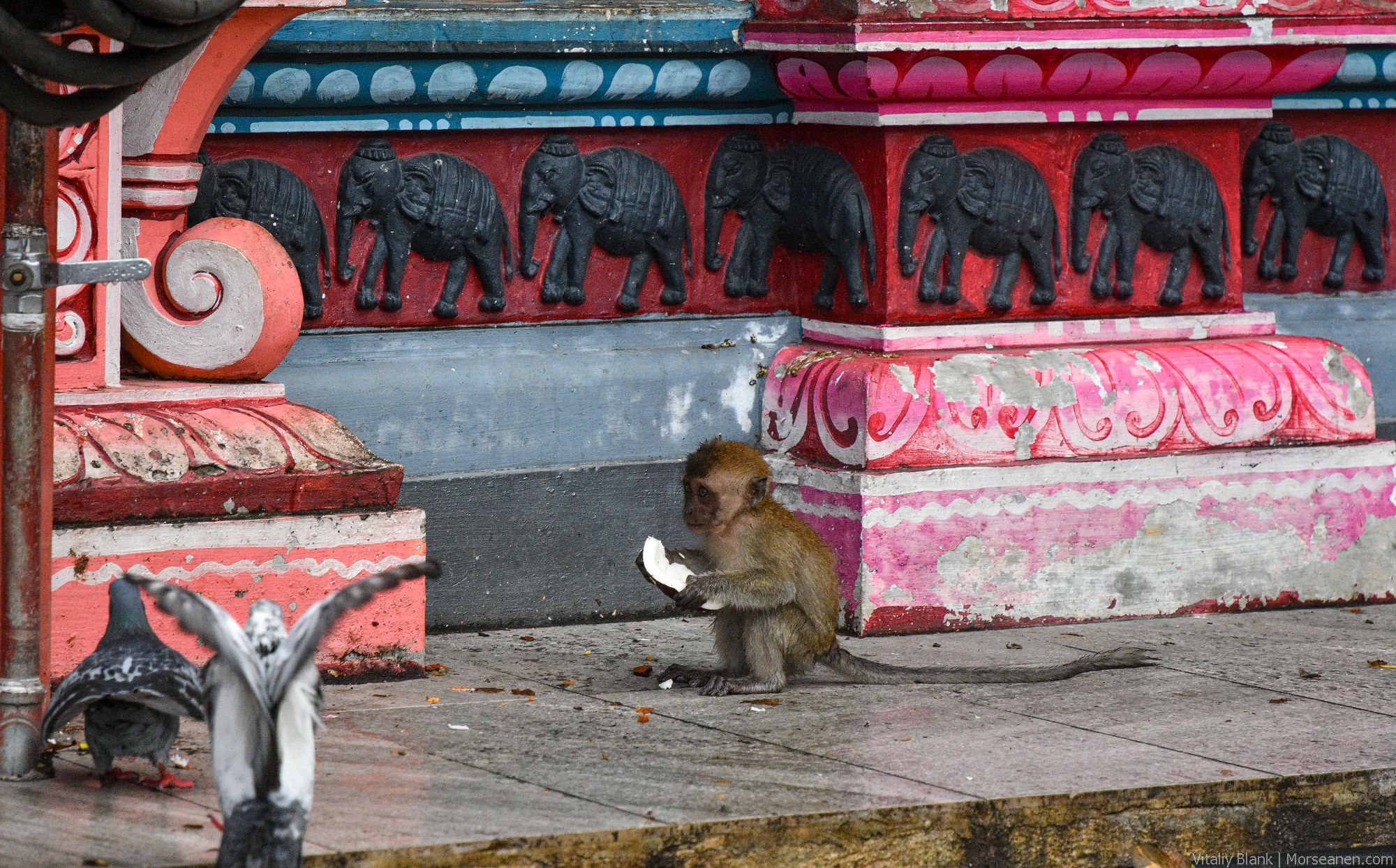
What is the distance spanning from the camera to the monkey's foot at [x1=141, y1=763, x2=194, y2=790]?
13.7 feet

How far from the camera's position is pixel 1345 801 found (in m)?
4.42

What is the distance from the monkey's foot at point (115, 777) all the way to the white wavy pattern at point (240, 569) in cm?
77

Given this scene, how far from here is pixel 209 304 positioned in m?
5.24

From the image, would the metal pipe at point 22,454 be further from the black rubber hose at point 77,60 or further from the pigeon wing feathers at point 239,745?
the pigeon wing feathers at point 239,745

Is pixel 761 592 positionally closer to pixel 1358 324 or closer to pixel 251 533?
pixel 251 533

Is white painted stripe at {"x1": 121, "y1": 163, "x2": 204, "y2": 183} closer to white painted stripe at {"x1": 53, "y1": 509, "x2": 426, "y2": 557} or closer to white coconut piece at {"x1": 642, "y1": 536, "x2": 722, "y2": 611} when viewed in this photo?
white painted stripe at {"x1": 53, "y1": 509, "x2": 426, "y2": 557}

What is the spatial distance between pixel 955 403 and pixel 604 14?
1.67 m

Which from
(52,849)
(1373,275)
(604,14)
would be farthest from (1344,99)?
(52,849)

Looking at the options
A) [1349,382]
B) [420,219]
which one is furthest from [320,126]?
[1349,382]

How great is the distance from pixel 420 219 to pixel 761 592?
5.53 ft

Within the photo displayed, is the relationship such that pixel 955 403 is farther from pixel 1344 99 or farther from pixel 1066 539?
pixel 1344 99

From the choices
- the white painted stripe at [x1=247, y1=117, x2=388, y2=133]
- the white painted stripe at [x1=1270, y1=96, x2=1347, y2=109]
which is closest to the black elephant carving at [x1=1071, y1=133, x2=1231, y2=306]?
the white painted stripe at [x1=1270, y1=96, x2=1347, y2=109]

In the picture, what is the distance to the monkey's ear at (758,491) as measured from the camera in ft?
17.1

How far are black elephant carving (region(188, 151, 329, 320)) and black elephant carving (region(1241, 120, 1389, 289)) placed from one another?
11.3ft
